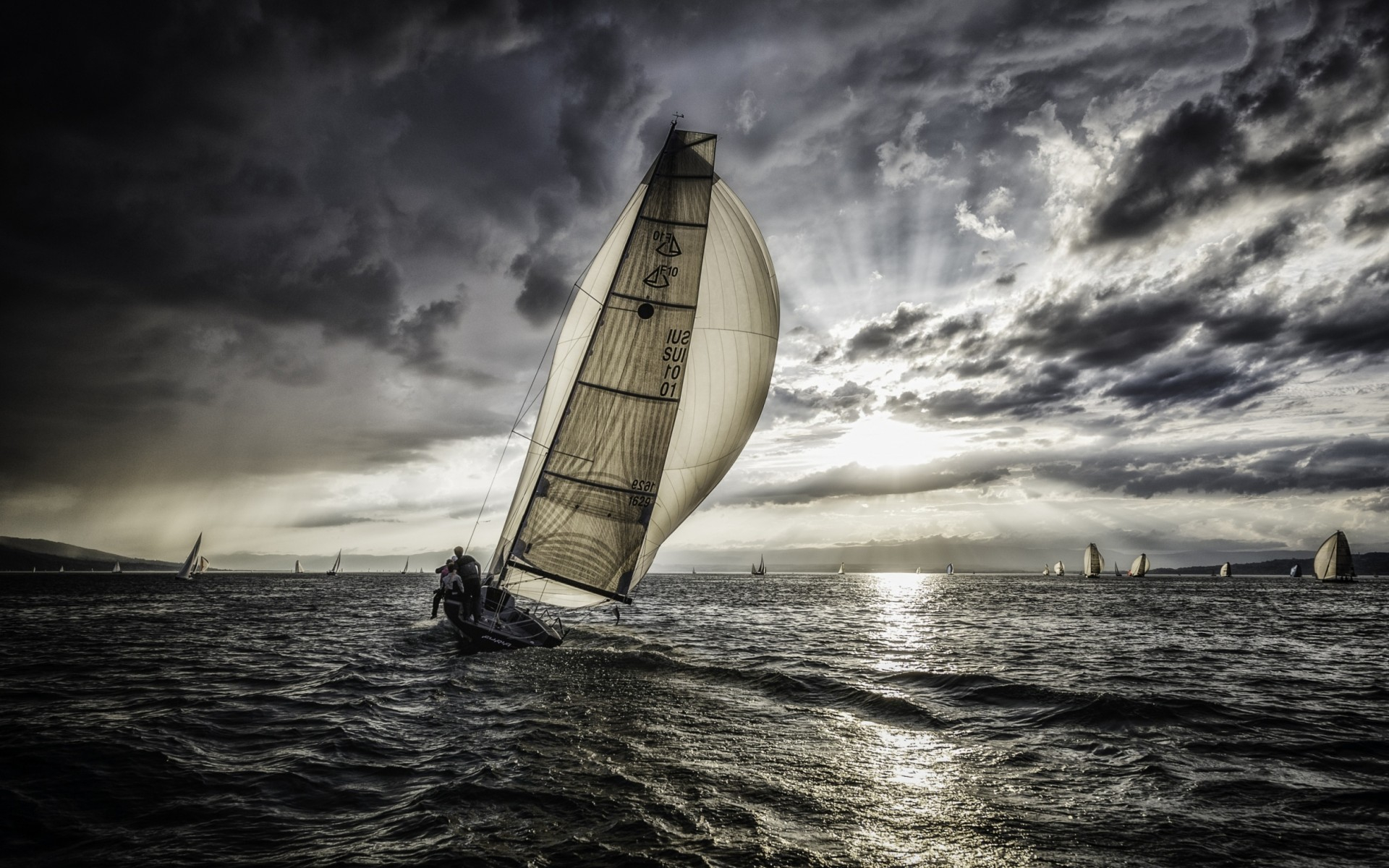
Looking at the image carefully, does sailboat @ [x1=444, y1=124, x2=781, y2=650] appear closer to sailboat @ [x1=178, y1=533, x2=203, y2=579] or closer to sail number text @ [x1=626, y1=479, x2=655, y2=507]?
sail number text @ [x1=626, y1=479, x2=655, y2=507]

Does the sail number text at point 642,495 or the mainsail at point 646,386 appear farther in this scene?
the sail number text at point 642,495

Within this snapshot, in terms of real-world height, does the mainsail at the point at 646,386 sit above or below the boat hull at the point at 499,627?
above

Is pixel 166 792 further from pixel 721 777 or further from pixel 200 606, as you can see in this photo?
pixel 200 606

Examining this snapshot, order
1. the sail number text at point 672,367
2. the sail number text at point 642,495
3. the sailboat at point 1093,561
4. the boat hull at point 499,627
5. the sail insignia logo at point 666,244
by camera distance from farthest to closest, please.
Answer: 1. the sailboat at point 1093,561
2. the boat hull at point 499,627
3. the sail number text at point 642,495
4. the sail insignia logo at point 666,244
5. the sail number text at point 672,367

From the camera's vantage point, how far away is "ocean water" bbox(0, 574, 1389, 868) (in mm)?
5906

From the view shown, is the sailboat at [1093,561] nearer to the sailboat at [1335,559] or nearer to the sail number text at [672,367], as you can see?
the sailboat at [1335,559]

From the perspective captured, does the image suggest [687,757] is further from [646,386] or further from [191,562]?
[191,562]

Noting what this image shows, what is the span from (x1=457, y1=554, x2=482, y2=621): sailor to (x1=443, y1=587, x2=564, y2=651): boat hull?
0.49ft

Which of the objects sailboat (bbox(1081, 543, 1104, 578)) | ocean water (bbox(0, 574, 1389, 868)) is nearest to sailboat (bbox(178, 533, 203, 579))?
ocean water (bbox(0, 574, 1389, 868))

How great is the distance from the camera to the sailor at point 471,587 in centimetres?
1680

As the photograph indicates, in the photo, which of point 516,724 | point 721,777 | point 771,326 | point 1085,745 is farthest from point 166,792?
point 771,326

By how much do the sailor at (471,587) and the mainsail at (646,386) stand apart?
2.82 feet

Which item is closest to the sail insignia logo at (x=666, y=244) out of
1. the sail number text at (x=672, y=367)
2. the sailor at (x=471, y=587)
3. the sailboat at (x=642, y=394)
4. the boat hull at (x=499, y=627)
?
the sailboat at (x=642, y=394)

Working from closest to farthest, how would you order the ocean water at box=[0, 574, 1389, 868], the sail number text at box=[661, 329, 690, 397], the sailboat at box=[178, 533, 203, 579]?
1. the ocean water at box=[0, 574, 1389, 868]
2. the sail number text at box=[661, 329, 690, 397]
3. the sailboat at box=[178, 533, 203, 579]
